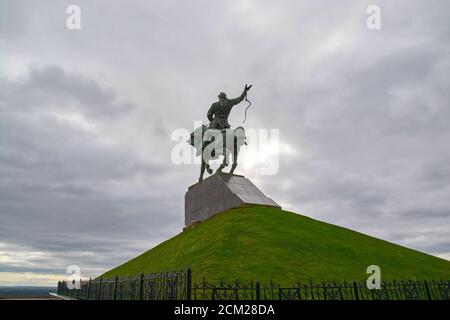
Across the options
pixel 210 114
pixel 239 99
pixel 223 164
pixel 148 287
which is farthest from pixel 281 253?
pixel 210 114

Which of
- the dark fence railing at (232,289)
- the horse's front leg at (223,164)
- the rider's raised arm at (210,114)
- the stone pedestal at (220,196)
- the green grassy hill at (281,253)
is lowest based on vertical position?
the dark fence railing at (232,289)

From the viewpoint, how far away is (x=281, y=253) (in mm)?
18719

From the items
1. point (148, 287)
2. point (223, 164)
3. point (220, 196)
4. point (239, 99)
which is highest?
point (239, 99)

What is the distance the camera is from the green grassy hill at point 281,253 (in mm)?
16594

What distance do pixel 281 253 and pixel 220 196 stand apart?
1045 cm

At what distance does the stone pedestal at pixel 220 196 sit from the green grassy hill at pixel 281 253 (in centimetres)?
119

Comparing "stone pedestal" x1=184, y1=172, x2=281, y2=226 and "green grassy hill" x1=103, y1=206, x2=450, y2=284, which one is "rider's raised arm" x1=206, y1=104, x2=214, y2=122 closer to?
"stone pedestal" x1=184, y1=172, x2=281, y2=226

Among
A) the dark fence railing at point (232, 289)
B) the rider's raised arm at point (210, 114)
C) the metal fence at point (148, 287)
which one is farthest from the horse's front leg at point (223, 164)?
the dark fence railing at point (232, 289)

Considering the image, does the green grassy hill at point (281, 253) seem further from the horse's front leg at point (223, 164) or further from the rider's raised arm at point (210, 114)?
the rider's raised arm at point (210, 114)

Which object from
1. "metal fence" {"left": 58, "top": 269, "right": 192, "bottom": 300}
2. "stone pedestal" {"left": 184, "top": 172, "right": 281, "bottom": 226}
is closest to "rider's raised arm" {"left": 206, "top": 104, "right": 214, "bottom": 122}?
"stone pedestal" {"left": 184, "top": 172, "right": 281, "bottom": 226}

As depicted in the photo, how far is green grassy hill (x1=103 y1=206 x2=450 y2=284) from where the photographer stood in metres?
16.6

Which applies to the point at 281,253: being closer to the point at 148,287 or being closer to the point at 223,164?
the point at 148,287
